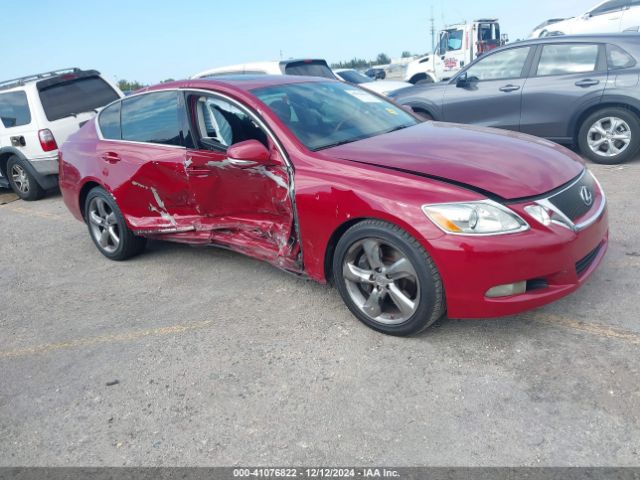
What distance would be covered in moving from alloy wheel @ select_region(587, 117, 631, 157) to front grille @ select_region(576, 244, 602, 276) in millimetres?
4008

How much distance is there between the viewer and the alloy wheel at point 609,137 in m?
6.57

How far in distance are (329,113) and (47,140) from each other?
5295 mm

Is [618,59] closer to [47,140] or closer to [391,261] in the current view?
[391,261]

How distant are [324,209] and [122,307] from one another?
186cm

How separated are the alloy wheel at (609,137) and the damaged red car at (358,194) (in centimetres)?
345

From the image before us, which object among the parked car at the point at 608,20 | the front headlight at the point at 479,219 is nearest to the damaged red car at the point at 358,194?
the front headlight at the point at 479,219

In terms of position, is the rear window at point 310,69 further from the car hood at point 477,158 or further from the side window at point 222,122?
the car hood at point 477,158

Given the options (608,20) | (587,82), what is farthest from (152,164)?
(608,20)

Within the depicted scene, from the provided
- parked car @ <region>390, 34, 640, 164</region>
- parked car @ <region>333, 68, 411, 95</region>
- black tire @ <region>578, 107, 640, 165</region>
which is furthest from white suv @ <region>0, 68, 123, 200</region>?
black tire @ <region>578, 107, 640, 165</region>

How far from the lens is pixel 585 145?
6.78 meters

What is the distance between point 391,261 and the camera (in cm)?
323

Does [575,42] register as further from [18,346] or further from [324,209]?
[18,346]

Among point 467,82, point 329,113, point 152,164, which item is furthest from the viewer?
point 467,82

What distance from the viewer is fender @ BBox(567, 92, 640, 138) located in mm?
6384
